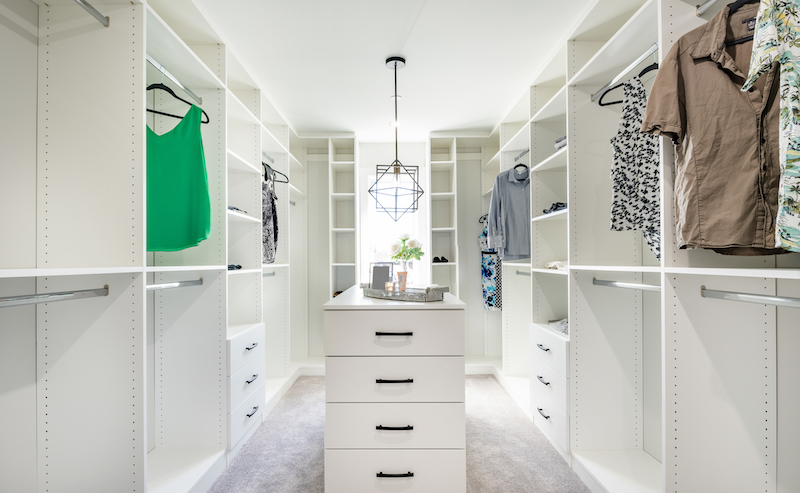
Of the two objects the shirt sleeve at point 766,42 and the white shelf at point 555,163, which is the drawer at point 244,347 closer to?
the white shelf at point 555,163

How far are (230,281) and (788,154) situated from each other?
2.95m

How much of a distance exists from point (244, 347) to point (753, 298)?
2429mm

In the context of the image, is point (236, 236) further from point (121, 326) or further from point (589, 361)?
point (589, 361)

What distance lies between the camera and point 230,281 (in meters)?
2.80

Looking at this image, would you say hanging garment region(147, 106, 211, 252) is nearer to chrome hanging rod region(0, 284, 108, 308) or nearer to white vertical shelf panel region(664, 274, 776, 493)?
chrome hanging rod region(0, 284, 108, 308)

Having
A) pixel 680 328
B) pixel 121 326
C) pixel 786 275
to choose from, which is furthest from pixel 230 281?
pixel 786 275

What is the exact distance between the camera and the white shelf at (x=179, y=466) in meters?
1.73

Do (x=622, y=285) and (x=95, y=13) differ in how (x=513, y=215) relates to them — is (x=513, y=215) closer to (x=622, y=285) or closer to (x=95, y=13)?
(x=622, y=285)

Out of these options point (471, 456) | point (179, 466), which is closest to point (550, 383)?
point (471, 456)

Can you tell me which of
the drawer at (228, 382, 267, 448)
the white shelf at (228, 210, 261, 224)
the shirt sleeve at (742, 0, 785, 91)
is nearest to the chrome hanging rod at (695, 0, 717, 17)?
the shirt sleeve at (742, 0, 785, 91)

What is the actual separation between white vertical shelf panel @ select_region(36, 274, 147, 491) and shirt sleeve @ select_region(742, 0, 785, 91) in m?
2.06

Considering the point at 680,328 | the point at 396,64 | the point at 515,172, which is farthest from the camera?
the point at 515,172

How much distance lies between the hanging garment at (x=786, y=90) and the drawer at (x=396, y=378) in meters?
1.18

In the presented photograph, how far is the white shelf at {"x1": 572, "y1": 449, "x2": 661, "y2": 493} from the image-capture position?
1.74m
